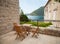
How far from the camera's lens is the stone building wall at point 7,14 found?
13.1 ft

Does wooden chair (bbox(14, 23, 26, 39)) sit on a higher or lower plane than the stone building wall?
lower

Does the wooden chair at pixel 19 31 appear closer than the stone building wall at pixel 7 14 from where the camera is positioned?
Yes

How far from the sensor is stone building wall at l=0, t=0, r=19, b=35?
3.99 meters

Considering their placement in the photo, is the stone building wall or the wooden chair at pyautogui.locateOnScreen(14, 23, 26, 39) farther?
the stone building wall

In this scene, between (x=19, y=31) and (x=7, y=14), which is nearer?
(x=19, y=31)

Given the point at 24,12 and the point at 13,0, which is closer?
the point at 13,0

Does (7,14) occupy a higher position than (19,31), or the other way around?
(7,14)

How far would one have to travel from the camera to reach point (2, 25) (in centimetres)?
402

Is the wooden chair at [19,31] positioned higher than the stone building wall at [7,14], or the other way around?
the stone building wall at [7,14]

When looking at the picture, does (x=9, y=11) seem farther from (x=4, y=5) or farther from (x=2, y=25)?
(x=2, y=25)

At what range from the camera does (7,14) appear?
4266mm

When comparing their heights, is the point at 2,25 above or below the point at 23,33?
above

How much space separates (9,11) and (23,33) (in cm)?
120

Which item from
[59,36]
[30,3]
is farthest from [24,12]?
[59,36]
